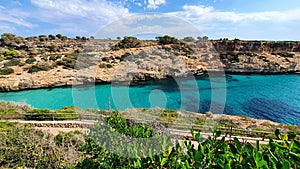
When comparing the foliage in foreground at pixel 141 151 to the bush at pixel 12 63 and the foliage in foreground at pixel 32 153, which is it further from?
the bush at pixel 12 63

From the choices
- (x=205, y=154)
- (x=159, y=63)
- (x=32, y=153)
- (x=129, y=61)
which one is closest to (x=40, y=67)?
(x=129, y=61)

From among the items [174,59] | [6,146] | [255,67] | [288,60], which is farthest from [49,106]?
[288,60]

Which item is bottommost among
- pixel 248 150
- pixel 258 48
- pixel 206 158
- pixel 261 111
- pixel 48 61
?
pixel 261 111

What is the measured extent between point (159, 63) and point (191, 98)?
1295 cm

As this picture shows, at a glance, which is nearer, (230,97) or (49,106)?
(49,106)

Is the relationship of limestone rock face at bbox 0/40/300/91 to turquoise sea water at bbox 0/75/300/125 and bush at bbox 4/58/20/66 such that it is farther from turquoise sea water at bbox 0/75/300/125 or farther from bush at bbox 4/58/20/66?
turquoise sea water at bbox 0/75/300/125

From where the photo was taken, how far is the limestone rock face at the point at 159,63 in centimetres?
2844

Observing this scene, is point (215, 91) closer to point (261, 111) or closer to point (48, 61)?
point (261, 111)

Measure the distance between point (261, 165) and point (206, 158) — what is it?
56 centimetres

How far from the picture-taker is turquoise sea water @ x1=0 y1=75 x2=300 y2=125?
1867cm

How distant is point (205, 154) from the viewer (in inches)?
66.5

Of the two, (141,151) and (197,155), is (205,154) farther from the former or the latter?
(141,151)

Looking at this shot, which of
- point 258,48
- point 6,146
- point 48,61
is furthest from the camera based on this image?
point 258,48

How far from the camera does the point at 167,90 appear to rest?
26281mm
